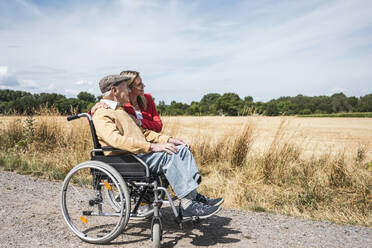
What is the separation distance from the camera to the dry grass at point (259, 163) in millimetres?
4402

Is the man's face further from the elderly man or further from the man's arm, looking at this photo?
the man's arm

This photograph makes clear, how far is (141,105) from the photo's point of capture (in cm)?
440

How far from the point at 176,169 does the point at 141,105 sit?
1671mm

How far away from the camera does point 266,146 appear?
5.97m

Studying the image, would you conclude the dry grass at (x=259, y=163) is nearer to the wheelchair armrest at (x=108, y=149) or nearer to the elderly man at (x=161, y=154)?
the elderly man at (x=161, y=154)

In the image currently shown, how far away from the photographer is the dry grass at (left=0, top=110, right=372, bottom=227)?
440 centimetres

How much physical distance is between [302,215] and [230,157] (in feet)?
7.30

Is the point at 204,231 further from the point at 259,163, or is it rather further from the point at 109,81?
the point at 259,163

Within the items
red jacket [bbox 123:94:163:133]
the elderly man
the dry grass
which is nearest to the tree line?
the dry grass

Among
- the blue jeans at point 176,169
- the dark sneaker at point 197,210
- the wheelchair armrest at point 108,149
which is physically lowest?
the dark sneaker at point 197,210

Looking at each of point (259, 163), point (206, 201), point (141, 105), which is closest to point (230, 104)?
point (259, 163)

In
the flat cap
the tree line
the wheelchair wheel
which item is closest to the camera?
the wheelchair wheel

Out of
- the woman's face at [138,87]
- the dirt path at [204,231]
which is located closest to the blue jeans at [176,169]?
the dirt path at [204,231]

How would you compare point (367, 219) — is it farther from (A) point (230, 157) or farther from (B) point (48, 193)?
(B) point (48, 193)
